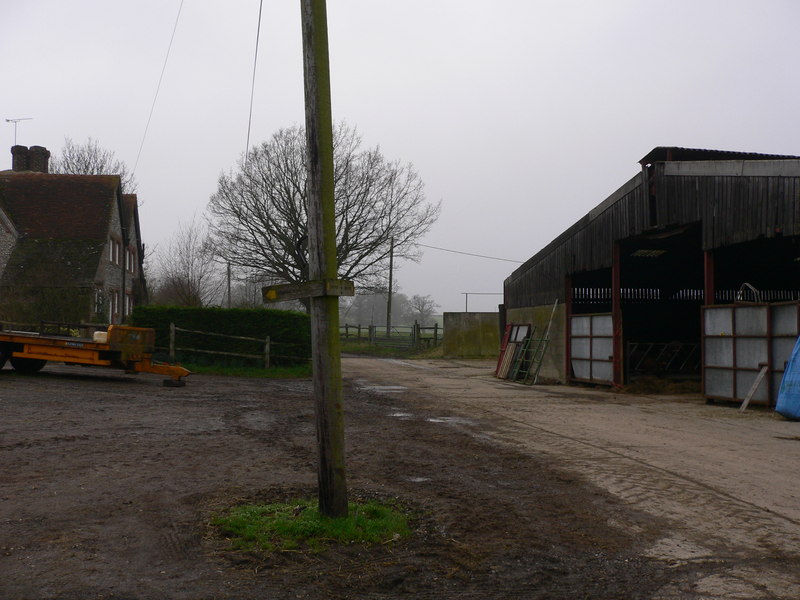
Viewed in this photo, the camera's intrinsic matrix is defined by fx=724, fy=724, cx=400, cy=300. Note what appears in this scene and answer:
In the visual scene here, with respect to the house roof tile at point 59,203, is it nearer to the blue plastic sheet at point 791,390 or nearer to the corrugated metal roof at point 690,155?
the corrugated metal roof at point 690,155

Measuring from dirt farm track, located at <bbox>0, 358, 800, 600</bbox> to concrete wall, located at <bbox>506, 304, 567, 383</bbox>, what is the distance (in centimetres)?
1023

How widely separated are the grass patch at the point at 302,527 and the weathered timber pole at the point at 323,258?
0.17m

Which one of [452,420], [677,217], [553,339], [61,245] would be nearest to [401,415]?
[452,420]

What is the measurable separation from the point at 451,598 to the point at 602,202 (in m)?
19.0

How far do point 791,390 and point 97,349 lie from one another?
49.3 feet

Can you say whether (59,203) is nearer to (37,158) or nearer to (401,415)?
A: (37,158)

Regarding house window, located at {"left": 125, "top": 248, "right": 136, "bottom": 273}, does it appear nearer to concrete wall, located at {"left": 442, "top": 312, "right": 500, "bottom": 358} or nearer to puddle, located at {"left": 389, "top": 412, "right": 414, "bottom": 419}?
concrete wall, located at {"left": 442, "top": 312, "right": 500, "bottom": 358}

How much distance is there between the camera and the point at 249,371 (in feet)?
74.8

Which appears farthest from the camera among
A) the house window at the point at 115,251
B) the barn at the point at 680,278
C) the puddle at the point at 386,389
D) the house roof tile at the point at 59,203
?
the house window at the point at 115,251

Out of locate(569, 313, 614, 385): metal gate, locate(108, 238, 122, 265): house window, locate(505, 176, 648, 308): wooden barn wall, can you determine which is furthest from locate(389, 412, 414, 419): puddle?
locate(108, 238, 122, 265): house window

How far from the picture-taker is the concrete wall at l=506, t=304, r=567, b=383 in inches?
950

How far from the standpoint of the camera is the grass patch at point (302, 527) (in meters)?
5.11

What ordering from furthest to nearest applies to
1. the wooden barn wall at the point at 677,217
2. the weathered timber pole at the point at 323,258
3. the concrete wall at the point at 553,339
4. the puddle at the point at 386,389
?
the concrete wall at the point at 553,339
the puddle at the point at 386,389
the wooden barn wall at the point at 677,217
the weathered timber pole at the point at 323,258

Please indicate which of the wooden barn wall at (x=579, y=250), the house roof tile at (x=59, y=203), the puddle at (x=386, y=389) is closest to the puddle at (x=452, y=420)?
the puddle at (x=386, y=389)
